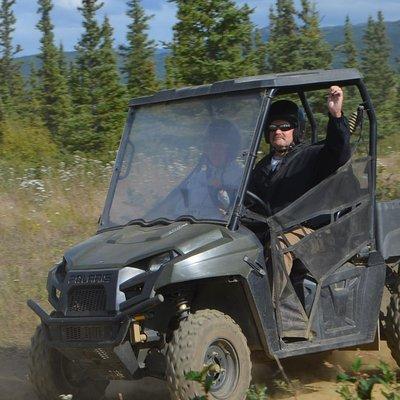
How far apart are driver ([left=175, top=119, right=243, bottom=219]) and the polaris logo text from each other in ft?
2.68

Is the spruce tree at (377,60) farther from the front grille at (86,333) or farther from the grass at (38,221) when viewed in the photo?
the front grille at (86,333)

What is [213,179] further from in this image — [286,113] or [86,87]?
[86,87]

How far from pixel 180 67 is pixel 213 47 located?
1.17 meters

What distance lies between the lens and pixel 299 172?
20.9 ft

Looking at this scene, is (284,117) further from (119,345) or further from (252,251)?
(119,345)

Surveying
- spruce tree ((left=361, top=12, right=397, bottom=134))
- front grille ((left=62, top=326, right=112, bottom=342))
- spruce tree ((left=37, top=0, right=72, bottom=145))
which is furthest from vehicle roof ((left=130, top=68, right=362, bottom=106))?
spruce tree ((left=37, top=0, right=72, bottom=145))

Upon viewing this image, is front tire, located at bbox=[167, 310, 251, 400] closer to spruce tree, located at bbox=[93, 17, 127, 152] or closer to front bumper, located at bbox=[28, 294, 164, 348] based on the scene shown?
front bumper, located at bbox=[28, 294, 164, 348]

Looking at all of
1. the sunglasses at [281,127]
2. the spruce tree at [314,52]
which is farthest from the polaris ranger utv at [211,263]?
the spruce tree at [314,52]

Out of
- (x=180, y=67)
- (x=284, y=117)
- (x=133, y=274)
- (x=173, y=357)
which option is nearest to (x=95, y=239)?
(x=133, y=274)

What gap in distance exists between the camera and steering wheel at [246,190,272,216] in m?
6.03

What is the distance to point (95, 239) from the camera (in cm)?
608

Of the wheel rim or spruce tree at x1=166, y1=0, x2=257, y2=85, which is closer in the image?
the wheel rim

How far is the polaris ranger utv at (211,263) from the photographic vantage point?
17.7 feet

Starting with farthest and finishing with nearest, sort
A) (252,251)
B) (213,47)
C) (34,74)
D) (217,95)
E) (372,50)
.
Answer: (372,50) → (34,74) → (213,47) → (217,95) → (252,251)
